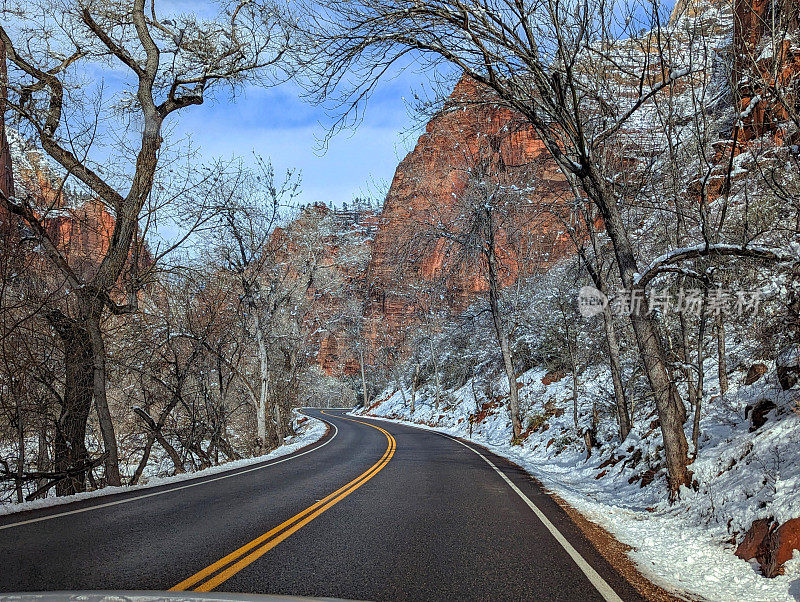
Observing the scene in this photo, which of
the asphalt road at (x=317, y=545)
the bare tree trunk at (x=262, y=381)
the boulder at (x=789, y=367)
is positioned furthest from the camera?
the bare tree trunk at (x=262, y=381)

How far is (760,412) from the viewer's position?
6930 millimetres

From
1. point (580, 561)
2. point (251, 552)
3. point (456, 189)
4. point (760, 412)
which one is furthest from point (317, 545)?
point (456, 189)

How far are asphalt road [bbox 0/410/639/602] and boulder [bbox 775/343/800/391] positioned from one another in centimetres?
340

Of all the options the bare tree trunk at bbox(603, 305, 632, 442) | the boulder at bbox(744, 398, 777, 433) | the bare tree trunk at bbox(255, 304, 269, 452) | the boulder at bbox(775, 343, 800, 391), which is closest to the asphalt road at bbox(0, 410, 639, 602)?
the boulder at bbox(744, 398, 777, 433)

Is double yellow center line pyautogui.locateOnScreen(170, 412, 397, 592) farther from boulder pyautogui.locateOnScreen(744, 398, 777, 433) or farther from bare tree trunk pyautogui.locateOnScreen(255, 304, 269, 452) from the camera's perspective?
bare tree trunk pyautogui.locateOnScreen(255, 304, 269, 452)

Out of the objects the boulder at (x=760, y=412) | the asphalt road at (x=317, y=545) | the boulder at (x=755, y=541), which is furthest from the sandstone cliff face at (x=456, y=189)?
the boulder at (x=755, y=541)

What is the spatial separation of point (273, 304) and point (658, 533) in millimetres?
16368

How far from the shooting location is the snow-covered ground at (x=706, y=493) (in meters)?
4.26

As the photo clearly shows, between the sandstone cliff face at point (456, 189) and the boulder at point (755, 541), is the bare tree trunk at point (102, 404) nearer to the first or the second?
the sandstone cliff face at point (456, 189)

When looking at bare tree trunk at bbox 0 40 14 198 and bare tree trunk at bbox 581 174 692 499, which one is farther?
bare tree trunk at bbox 0 40 14 198

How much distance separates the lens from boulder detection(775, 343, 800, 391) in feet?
21.2

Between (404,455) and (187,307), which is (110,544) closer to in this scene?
(404,455)

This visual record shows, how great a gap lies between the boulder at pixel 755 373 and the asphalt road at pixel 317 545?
424 cm

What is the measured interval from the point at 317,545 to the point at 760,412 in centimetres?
615
